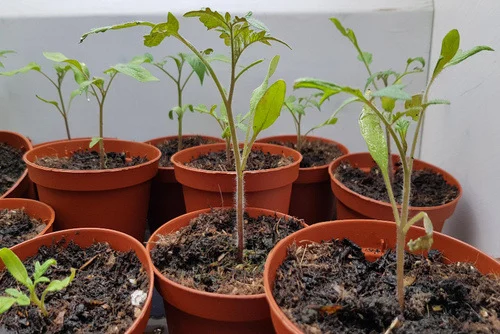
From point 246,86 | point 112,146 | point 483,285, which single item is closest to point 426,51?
point 246,86

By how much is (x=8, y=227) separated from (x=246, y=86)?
0.91 metres

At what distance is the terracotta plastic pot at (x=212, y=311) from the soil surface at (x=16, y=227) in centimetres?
43

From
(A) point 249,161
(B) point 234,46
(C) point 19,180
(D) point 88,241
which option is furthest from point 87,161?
(B) point 234,46

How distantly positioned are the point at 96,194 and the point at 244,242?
1.48ft

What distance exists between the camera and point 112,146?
129 centimetres

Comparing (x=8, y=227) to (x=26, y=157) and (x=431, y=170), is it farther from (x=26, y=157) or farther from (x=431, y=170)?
(x=431, y=170)

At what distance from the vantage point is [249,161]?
1.14m

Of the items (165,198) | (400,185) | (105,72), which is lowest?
(165,198)

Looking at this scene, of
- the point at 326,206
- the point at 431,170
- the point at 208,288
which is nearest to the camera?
the point at 208,288

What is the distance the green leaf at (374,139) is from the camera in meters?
0.60

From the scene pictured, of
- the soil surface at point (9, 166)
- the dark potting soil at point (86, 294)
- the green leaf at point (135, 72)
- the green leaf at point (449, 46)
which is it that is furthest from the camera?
the soil surface at point (9, 166)

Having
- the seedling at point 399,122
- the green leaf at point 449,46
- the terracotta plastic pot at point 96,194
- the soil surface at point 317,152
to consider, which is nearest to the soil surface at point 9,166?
the terracotta plastic pot at point 96,194

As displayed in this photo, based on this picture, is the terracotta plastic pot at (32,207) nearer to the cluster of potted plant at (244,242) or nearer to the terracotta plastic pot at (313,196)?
the cluster of potted plant at (244,242)

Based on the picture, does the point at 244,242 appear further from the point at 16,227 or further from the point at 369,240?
the point at 16,227
